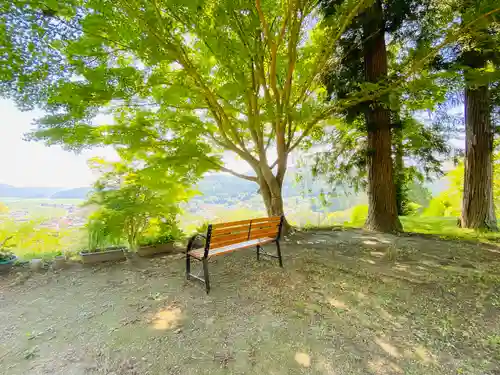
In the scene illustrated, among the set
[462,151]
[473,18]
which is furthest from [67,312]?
[462,151]

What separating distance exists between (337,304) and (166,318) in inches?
74.8

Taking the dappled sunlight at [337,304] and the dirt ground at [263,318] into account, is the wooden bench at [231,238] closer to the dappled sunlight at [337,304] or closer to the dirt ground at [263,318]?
the dirt ground at [263,318]

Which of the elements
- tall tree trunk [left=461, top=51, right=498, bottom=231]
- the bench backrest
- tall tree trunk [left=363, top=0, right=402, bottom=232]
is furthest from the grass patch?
the bench backrest

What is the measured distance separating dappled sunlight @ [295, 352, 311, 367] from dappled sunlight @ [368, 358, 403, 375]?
0.45 m

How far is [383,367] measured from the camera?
1.92m

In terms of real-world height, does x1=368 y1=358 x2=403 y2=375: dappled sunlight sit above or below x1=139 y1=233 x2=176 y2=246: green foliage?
below

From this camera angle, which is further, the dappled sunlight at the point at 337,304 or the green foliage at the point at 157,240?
the green foliage at the point at 157,240

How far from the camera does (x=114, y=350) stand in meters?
2.21

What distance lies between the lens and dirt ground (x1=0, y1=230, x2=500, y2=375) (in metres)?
2.02

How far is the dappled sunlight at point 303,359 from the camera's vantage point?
1987mm

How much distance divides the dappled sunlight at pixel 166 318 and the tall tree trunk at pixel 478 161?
774 cm

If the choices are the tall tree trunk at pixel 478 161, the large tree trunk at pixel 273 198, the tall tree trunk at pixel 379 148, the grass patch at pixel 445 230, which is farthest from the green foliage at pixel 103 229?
the tall tree trunk at pixel 478 161

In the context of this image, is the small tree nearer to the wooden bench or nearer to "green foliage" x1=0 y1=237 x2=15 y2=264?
"green foliage" x1=0 y1=237 x2=15 y2=264

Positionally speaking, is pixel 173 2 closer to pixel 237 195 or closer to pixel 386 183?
pixel 237 195
